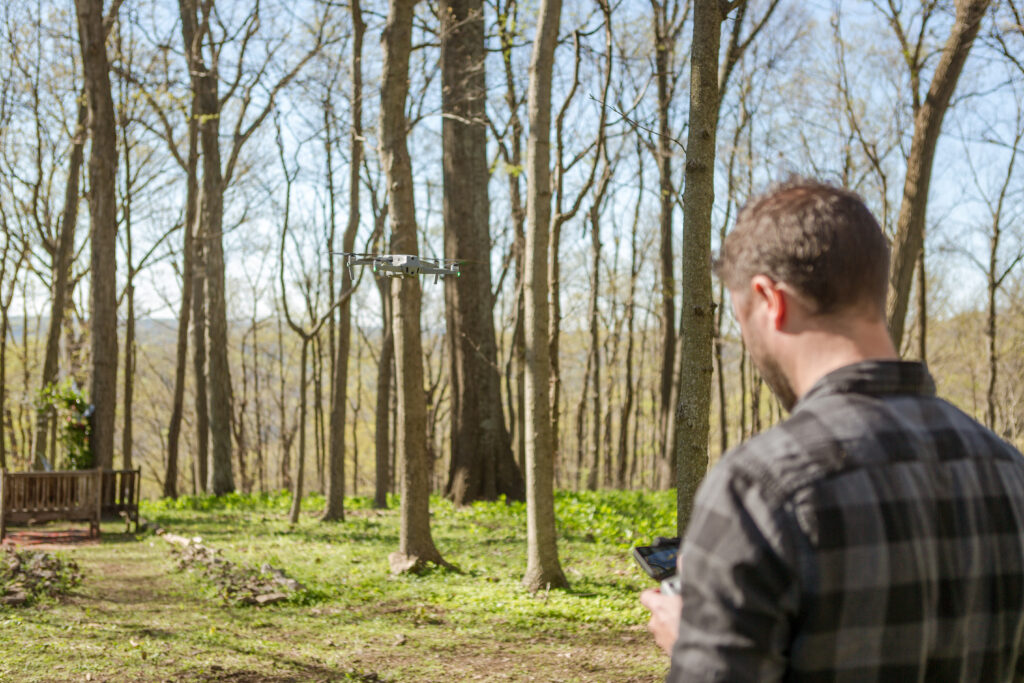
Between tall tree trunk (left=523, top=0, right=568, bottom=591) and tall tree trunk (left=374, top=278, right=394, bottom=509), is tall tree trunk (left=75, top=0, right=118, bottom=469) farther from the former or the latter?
tall tree trunk (left=523, top=0, right=568, bottom=591)

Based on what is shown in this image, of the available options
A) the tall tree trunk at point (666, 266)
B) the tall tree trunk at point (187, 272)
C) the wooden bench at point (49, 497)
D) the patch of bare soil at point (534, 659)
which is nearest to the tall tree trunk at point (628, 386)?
the tall tree trunk at point (666, 266)

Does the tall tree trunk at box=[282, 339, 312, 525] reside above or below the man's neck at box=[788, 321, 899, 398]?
below

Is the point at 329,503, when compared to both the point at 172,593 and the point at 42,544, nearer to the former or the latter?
the point at 42,544

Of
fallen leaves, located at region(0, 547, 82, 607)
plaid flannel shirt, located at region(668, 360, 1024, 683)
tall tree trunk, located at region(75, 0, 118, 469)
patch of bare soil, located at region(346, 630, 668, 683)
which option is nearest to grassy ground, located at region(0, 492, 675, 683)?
patch of bare soil, located at region(346, 630, 668, 683)

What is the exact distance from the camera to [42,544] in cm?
1153

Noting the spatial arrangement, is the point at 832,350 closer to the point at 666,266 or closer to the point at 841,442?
the point at 841,442

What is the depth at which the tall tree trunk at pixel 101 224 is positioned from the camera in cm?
1477

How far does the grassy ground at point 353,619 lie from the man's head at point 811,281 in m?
4.60

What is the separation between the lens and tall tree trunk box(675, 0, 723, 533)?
533 cm

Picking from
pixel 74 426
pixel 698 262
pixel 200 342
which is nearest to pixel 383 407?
pixel 74 426

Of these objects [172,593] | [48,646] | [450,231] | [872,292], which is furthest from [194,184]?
[872,292]

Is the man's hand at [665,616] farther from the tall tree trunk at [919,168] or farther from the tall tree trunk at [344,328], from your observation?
the tall tree trunk at [344,328]

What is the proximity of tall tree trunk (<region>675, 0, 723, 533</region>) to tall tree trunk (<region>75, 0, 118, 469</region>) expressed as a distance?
1232 centimetres

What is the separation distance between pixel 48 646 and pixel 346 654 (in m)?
1.97
